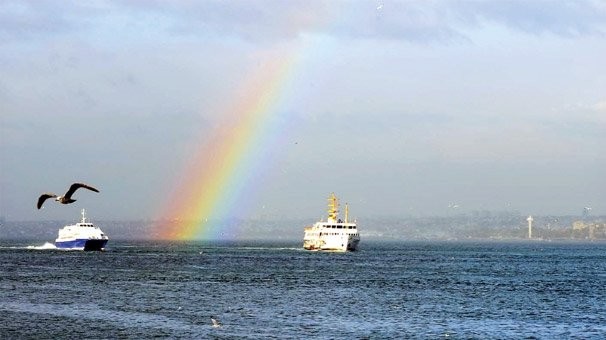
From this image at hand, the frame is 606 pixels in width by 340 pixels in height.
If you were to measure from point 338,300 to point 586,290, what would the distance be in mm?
37131

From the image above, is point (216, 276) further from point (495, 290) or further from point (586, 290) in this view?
point (586, 290)

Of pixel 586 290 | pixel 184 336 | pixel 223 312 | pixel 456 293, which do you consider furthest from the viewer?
pixel 586 290

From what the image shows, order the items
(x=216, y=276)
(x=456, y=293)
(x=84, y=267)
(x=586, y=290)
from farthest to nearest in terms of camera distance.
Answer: (x=84, y=267)
(x=216, y=276)
(x=586, y=290)
(x=456, y=293)

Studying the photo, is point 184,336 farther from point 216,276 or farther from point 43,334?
point 216,276

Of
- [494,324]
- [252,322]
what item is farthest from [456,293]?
[252,322]

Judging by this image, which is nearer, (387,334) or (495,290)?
(387,334)

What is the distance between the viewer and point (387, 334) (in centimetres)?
7175

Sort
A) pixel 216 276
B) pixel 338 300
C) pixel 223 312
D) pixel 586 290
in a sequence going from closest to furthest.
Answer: pixel 223 312 < pixel 338 300 < pixel 586 290 < pixel 216 276

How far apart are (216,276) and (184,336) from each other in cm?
7535

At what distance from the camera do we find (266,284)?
12469 centimetres

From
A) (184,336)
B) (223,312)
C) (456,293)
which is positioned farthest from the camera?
(456,293)

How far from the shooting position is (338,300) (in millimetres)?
100062

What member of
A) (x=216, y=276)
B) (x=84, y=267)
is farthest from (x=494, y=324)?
(x=84, y=267)

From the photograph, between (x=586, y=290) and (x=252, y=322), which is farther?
(x=586, y=290)
